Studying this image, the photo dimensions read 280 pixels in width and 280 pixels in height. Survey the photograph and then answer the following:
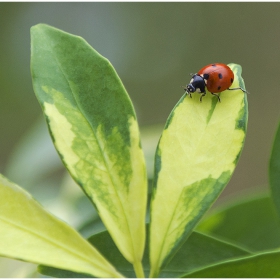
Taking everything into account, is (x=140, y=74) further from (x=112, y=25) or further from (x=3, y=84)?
(x=3, y=84)

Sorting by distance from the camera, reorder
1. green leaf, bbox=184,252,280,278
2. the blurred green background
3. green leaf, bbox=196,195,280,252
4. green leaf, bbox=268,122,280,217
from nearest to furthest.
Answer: green leaf, bbox=184,252,280,278 → green leaf, bbox=268,122,280,217 → green leaf, bbox=196,195,280,252 → the blurred green background

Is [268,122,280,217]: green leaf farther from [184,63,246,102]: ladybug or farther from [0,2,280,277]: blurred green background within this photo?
[0,2,280,277]: blurred green background

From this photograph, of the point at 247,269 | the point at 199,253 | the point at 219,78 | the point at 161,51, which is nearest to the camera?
the point at 247,269

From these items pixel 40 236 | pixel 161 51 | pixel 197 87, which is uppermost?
pixel 161 51

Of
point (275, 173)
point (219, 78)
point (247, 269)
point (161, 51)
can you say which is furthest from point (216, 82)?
point (161, 51)

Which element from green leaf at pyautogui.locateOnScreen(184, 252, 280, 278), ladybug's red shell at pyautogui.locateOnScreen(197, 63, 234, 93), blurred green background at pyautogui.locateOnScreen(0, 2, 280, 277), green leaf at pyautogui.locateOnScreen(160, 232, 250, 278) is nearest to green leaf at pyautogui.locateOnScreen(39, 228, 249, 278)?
green leaf at pyautogui.locateOnScreen(160, 232, 250, 278)

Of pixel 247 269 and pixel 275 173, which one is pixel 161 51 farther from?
pixel 247 269

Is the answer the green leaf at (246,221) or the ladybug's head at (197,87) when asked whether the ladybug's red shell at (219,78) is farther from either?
the green leaf at (246,221)

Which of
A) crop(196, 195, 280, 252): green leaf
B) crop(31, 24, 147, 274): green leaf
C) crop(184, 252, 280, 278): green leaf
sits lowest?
crop(196, 195, 280, 252): green leaf
